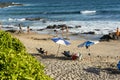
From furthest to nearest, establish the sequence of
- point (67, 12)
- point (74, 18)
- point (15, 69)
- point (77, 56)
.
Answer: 1. point (67, 12)
2. point (74, 18)
3. point (77, 56)
4. point (15, 69)

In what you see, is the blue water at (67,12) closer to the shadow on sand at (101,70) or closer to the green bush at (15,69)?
the shadow on sand at (101,70)

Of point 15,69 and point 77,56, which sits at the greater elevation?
point 15,69

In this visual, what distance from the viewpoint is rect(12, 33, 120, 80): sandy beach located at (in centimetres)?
1555

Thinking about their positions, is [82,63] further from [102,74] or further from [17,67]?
[17,67]

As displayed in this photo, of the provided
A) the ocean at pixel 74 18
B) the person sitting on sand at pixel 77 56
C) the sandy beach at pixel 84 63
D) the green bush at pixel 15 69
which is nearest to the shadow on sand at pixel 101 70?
the sandy beach at pixel 84 63

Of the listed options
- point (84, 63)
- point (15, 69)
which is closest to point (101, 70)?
point (84, 63)

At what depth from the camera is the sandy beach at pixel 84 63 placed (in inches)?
612

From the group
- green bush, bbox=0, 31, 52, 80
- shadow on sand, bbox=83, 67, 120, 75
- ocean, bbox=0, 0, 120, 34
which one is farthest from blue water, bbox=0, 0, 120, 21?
green bush, bbox=0, 31, 52, 80

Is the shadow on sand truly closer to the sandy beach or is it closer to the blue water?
the sandy beach

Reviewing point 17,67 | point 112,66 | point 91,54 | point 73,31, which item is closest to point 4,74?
point 17,67

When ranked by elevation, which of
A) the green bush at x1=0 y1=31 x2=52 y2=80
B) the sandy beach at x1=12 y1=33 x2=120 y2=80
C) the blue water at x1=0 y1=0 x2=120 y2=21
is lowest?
the blue water at x1=0 y1=0 x2=120 y2=21

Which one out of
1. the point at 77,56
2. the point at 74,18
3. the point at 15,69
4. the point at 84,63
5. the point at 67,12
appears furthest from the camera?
the point at 67,12

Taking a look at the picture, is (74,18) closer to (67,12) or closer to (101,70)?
(67,12)

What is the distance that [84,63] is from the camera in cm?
1881
